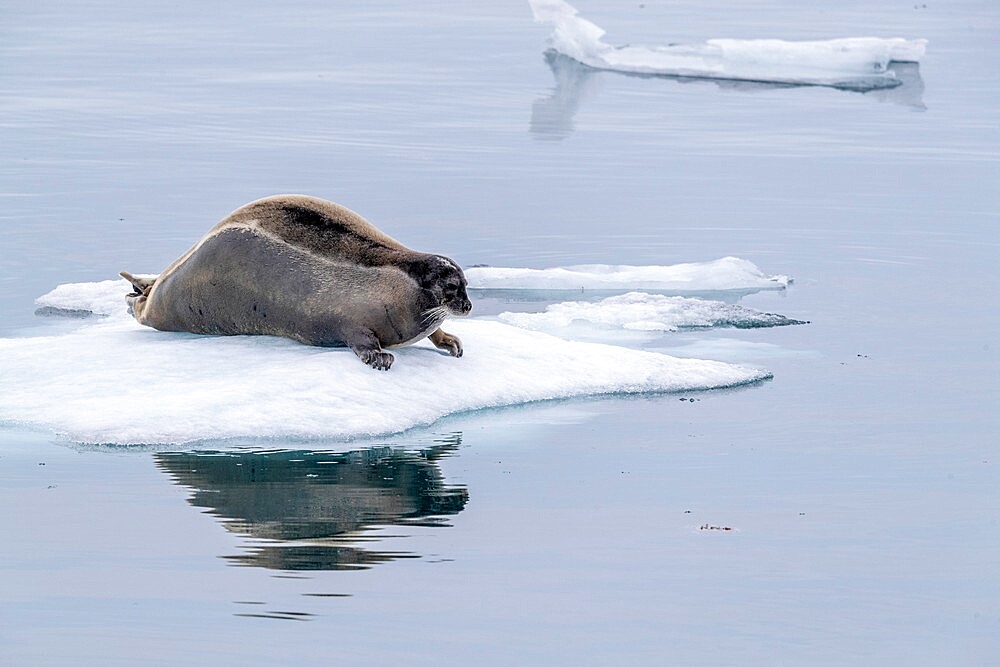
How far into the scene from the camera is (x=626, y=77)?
25.7 m

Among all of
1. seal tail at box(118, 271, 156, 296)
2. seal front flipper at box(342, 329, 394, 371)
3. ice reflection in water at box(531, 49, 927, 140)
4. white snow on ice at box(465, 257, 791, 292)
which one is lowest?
seal front flipper at box(342, 329, 394, 371)

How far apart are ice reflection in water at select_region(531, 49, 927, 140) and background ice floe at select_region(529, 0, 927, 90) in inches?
6.0

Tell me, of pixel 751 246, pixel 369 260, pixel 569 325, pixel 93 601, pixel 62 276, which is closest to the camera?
pixel 93 601

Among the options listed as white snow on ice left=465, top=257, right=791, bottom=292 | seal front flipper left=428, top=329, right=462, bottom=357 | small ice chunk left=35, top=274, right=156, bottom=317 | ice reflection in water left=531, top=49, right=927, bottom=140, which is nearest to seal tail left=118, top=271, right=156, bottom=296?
small ice chunk left=35, top=274, right=156, bottom=317

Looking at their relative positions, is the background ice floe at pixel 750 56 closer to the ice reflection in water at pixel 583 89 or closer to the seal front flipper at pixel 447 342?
the ice reflection in water at pixel 583 89

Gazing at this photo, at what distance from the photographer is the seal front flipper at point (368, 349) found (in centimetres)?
921

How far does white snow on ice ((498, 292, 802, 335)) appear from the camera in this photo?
37.1ft

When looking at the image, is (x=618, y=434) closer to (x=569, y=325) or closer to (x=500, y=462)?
(x=500, y=462)

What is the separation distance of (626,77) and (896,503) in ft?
60.6

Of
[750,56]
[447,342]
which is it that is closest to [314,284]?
[447,342]

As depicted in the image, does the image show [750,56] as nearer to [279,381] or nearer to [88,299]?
[88,299]

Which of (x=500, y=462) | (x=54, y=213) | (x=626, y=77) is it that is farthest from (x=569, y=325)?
(x=626, y=77)

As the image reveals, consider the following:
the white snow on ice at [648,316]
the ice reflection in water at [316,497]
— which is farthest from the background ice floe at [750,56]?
the ice reflection in water at [316,497]

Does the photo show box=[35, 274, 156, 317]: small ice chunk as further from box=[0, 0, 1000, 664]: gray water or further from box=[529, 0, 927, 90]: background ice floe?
box=[529, 0, 927, 90]: background ice floe
